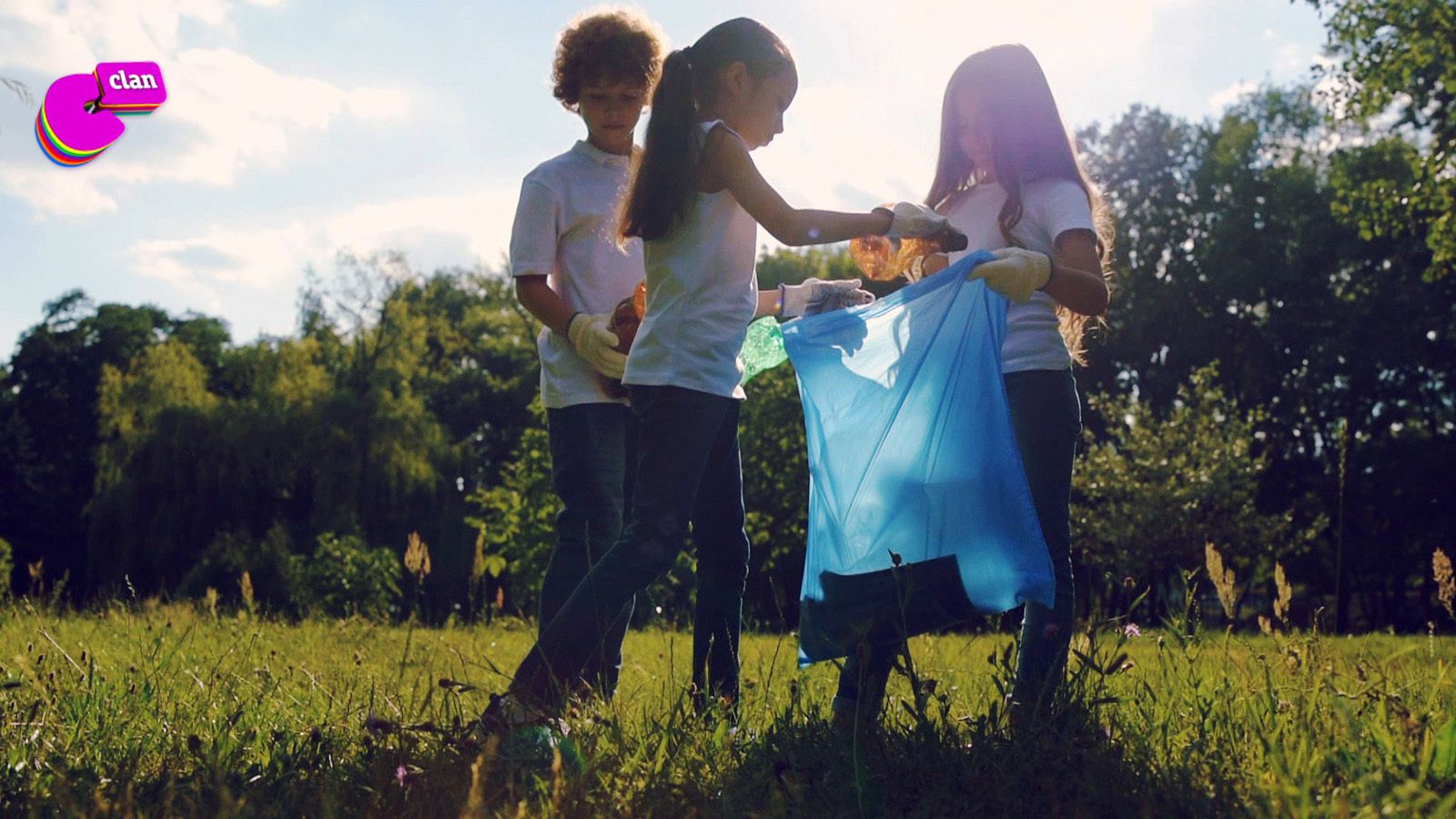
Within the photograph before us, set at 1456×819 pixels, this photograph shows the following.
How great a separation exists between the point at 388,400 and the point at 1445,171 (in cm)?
1934

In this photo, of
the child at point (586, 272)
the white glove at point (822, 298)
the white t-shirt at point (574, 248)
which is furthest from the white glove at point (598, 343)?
the white glove at point (822, 298)

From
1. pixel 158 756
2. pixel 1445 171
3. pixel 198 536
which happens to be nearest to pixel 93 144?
pixel 158 756

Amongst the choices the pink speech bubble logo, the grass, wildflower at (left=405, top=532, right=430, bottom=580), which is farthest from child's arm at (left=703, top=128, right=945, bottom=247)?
the pink speech bubble logo

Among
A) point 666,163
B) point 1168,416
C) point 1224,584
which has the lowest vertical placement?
point 1224,584

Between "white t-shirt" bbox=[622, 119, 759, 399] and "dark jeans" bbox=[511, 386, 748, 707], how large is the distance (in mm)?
51

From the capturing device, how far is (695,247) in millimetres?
2836

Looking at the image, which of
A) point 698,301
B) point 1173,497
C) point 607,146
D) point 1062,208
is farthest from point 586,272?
point 1173,497

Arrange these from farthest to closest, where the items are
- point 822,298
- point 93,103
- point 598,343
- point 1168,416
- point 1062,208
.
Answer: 1. point 1168,416
2. point 93,103
3. point 822,298
4. point 598,343
5. point 1062,208

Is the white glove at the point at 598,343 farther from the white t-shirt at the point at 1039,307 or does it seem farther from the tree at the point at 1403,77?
the tree at the point at 1403,77

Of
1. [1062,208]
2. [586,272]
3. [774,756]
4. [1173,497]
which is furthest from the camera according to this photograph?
[1173,497]

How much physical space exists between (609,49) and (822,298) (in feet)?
2.87

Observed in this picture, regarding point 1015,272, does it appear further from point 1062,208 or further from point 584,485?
point 584,485

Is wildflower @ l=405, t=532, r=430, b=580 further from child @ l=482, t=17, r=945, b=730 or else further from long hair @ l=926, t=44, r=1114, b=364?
long hair @ l=926, t=44, r=1114, b=364

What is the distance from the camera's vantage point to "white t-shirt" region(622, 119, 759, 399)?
2795 mm
